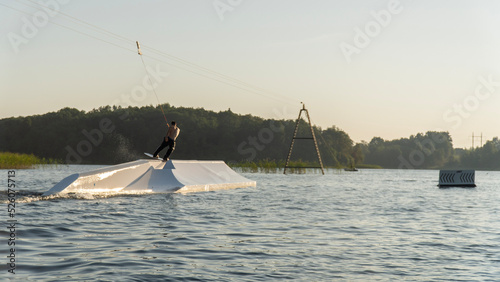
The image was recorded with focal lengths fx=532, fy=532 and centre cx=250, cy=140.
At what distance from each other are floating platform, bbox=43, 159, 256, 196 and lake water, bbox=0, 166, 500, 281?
4.39 ft

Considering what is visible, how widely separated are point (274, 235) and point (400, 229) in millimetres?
3824

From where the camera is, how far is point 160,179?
23.3 m

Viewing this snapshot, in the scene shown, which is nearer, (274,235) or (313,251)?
(313,251)

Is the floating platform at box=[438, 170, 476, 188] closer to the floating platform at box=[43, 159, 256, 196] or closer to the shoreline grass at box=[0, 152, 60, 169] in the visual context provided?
the floating platform at box=[43, 159, 256, 196]

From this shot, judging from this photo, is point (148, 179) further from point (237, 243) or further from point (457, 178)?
point (457, 178)

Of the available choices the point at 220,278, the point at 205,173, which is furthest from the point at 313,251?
the point at 205,173

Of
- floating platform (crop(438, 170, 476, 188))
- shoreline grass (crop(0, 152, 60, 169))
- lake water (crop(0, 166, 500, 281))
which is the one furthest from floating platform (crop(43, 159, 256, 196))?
shoreline grass (crop(0, 152, 60, 169))

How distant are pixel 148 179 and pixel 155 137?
321 ft

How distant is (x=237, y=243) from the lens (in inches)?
427

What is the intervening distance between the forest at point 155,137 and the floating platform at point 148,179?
3256 inches

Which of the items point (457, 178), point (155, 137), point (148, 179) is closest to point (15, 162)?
point (148, 179)

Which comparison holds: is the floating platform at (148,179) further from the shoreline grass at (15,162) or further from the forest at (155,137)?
the forest at (155,137)

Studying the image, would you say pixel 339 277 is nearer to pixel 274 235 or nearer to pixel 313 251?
pixel 313 251

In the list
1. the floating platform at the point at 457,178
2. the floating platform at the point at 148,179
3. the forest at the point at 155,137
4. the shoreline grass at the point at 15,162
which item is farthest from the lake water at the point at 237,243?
the forest at the point at 155,137
